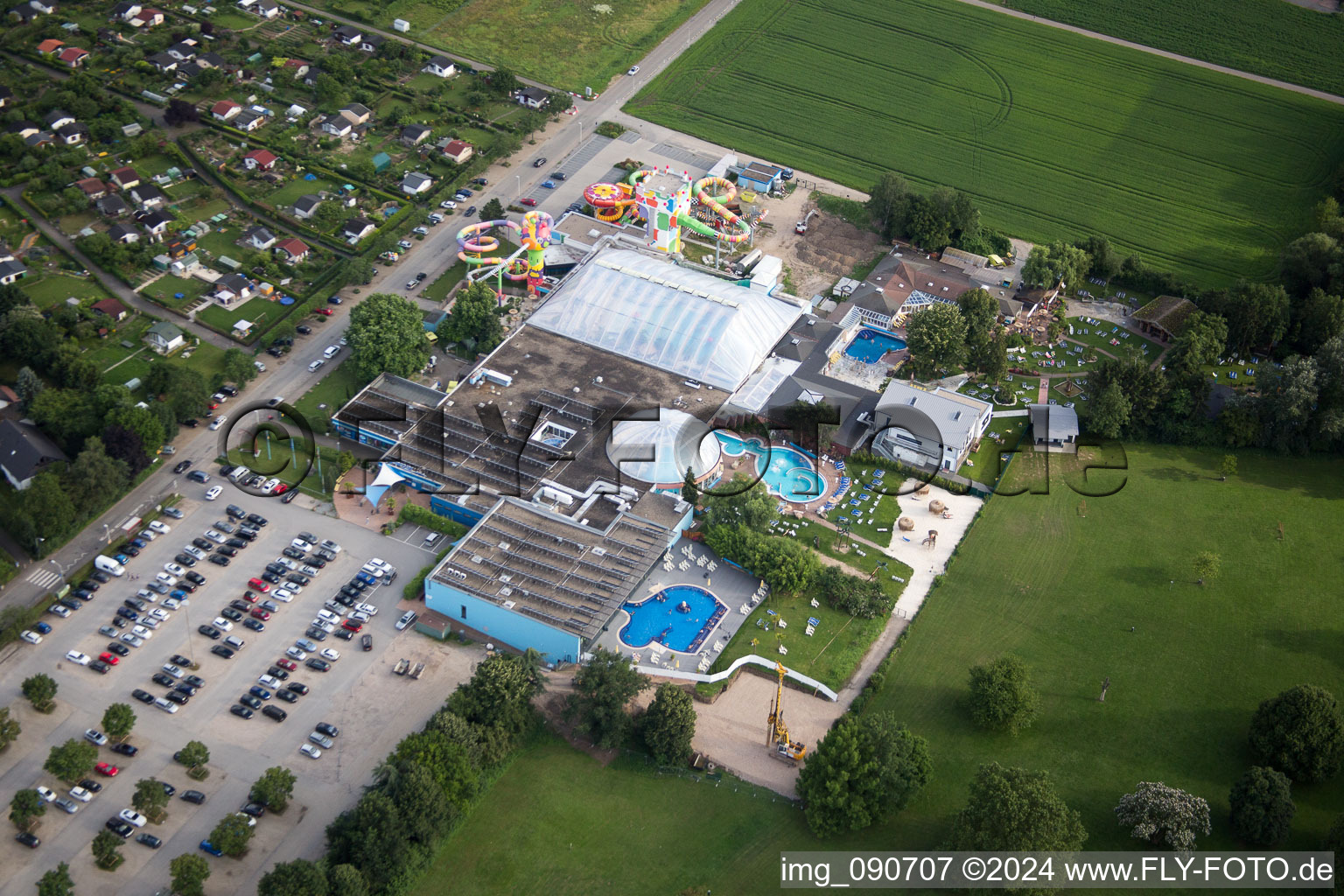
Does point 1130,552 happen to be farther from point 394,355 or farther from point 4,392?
point 4,392

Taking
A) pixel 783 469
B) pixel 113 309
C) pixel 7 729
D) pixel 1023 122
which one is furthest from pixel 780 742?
pixel 1023 122

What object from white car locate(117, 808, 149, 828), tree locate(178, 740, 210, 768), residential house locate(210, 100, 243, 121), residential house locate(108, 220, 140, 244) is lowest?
white car locate(117, 808, 149, 828)

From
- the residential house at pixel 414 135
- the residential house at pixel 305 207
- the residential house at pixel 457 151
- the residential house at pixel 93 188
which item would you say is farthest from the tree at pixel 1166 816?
the residential house at pixel 93 188

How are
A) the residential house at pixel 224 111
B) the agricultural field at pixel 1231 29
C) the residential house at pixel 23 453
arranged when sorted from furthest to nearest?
the agricultural field at pixel 1231 29, the residential house at pixel 224 111, the residential house at pixel 23 453

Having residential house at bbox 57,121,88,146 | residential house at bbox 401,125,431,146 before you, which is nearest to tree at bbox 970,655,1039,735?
residential house at bbox 401,125,431,146

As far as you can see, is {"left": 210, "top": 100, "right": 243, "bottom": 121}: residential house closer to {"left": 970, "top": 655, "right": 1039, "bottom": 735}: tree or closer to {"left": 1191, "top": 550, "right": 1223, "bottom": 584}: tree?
{"left": 970, "top": 655, "right": 1039, "bottom": 735}: tree

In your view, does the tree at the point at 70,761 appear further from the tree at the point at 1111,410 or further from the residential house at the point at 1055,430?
the tree at the point at 1111,410
